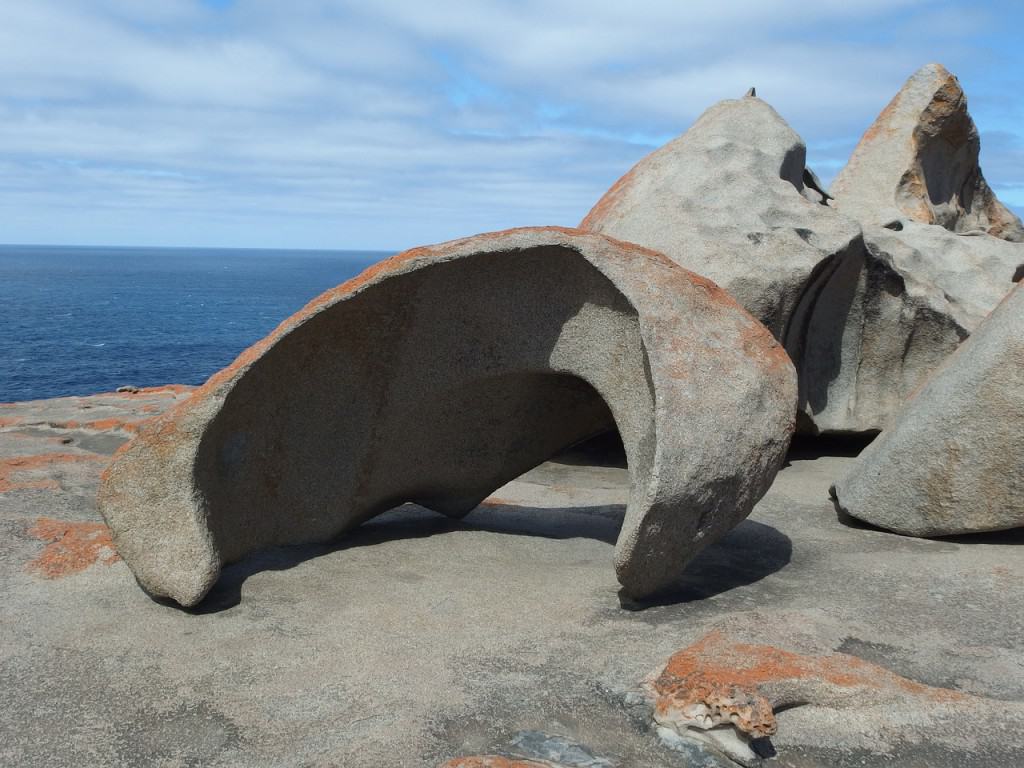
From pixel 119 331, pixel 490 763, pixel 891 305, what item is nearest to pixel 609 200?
pixel 891 305

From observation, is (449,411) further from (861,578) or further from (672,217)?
(672,217)

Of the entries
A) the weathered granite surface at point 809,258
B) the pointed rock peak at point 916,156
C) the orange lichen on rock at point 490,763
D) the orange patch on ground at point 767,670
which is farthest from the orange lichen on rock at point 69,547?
the pointed rock peak at point 916,156

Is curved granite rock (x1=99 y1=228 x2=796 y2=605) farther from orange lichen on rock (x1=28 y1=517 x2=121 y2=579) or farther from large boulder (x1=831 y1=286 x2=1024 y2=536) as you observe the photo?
large boulder (x1=831 y1=286 x2=1024 y2=536)

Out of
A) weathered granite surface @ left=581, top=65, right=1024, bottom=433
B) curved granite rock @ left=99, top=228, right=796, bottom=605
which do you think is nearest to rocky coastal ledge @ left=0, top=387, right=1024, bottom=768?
curved granite rock @ left=99, top=228, right=796, bottom=605

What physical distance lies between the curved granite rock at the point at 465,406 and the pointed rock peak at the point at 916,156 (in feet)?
22.5

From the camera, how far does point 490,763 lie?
3535mm

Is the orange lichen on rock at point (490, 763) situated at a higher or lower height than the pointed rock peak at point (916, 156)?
lower

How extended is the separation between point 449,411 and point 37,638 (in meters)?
2.59

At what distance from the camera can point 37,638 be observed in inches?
187

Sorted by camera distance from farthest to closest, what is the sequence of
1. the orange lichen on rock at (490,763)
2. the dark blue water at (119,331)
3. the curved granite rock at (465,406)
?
1. the dark blue water at (119,331)
2. the curved granite rock at (465,406)
3. the orange lichen on rock at (490,763)

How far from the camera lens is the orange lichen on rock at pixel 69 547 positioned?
18.2 feet

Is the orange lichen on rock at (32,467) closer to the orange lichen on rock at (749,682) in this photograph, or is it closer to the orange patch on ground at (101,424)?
the orange patch on ground at (101,424)

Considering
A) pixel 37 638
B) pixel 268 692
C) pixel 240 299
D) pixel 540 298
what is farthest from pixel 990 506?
pixel 240 299

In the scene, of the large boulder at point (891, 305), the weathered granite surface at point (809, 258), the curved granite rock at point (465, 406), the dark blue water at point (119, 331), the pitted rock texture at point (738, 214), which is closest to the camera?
the curved granite rock at point (465, 406)
